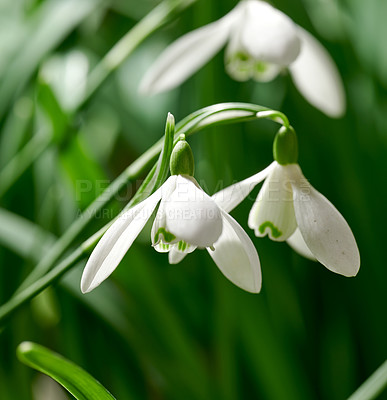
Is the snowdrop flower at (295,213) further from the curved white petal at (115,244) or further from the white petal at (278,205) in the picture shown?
the curved white petal at (115,244)

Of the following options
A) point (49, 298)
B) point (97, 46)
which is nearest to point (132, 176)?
point (49, 298)

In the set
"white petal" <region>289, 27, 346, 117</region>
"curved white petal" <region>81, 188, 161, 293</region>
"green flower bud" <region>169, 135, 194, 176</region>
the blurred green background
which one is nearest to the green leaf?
"curved white petal" <region>81, 188, 161, 293</region>

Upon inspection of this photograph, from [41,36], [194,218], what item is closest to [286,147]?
[194,218]

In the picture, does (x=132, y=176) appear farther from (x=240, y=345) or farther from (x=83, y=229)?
(x=240, y=345)

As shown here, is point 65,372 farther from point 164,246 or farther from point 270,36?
point 270,36

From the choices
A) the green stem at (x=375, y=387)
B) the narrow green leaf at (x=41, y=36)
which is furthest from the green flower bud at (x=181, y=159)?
the narrow green leaf at (x=41, y=36)

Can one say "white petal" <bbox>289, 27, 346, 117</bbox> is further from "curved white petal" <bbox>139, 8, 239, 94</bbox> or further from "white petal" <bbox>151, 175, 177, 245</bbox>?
"white petal" <bbox>151, 175, 177, 245</bbox>
